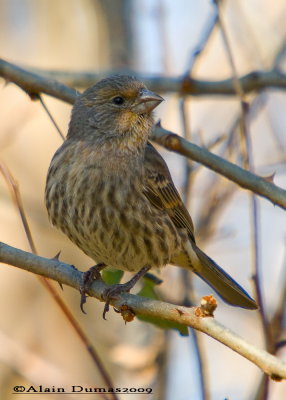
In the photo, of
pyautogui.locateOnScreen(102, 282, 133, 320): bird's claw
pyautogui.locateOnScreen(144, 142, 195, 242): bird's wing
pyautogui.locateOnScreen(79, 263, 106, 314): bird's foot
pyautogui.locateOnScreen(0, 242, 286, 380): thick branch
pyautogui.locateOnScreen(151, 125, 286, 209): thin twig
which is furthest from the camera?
pyautogui.locateOnScreen(144, 142, 195, 242): bird's wing

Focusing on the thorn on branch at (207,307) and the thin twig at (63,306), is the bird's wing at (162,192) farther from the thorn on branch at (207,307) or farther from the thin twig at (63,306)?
the thorn on branch at (207,307)

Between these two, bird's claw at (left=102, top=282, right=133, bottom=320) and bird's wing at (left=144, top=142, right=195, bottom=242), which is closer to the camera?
bird's claw at (left=102, top=282, right=133, bottom=320)

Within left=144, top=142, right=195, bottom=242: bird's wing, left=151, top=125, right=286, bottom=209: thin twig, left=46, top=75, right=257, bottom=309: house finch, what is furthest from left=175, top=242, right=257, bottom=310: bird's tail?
left=151, top=125, right=286, bottom=209: thin twig

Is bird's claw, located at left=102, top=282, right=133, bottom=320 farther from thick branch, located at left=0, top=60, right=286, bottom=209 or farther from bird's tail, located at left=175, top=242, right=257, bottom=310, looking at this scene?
bird's tail, located at left=175, top=242, right=257, bottom=310

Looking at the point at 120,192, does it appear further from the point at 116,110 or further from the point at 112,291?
the point at 112,291

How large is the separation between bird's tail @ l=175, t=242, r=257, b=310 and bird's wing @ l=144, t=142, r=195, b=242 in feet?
0.48

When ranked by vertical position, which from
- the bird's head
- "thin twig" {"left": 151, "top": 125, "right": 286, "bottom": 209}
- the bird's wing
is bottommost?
"thin twig" {"left": 151, "top": 125, "right": 286, "bottom": 209}

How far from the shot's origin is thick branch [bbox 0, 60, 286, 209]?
399cm

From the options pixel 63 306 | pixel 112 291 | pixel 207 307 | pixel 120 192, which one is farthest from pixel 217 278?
pixel 207 307

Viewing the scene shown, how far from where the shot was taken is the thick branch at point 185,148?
157 inches

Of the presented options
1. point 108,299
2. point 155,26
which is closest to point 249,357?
point 108,299

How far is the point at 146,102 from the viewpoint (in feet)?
16.2

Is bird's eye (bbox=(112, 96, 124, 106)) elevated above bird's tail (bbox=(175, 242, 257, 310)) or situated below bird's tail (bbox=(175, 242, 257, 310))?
above

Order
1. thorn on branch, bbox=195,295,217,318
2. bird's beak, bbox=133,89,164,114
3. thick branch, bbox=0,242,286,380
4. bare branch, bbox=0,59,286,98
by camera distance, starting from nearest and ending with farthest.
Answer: thick branch, bbox=0,242,286,380 → thorn on branch, bbox=195,295,217,318 → bare branch, bbox=0,59,286,98 → bird's beak, bbox=133,89,164,114
